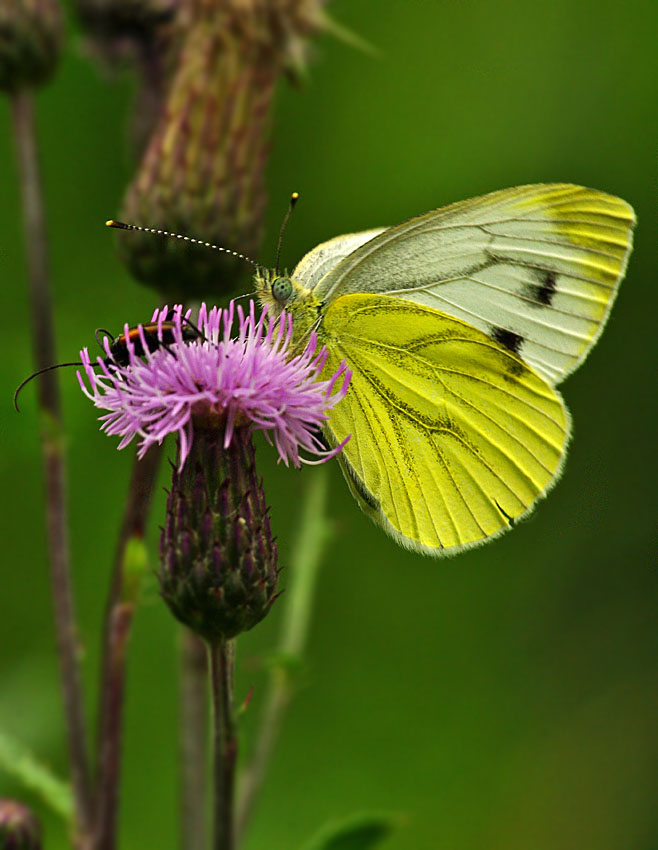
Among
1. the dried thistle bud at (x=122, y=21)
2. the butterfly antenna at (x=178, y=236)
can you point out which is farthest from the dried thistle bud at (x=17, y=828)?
the dried thistle bud at (x=122, y=21)

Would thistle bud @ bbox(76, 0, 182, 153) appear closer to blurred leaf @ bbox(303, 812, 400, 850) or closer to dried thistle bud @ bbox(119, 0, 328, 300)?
dried thistle bud @ bbox(119, 0, 328, 300)

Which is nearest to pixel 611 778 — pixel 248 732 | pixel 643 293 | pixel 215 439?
pixel 248 732

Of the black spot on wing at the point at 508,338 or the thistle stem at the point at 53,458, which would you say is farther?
the black spot on wing at the point at 508,338

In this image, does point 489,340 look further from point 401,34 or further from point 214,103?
point 401,34

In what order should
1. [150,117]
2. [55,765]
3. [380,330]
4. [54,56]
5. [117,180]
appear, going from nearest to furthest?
[380,330]
[54,56]
[150,117]
[55,765]
[117,180]

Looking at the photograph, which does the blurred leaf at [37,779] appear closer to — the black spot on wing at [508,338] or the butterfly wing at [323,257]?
the butterfly wing at [323,257]

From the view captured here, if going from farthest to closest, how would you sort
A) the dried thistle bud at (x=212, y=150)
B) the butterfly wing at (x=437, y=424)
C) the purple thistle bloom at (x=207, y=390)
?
the dried thistle bud at (x=212, y=150) < the butterfly wing at (x=437, y=424) < the purple thistle bloom at (x=207, y=390)

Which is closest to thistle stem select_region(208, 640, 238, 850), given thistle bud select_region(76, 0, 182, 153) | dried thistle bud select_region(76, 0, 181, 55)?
thistle bud select_region(76, 0, 182, 153)
